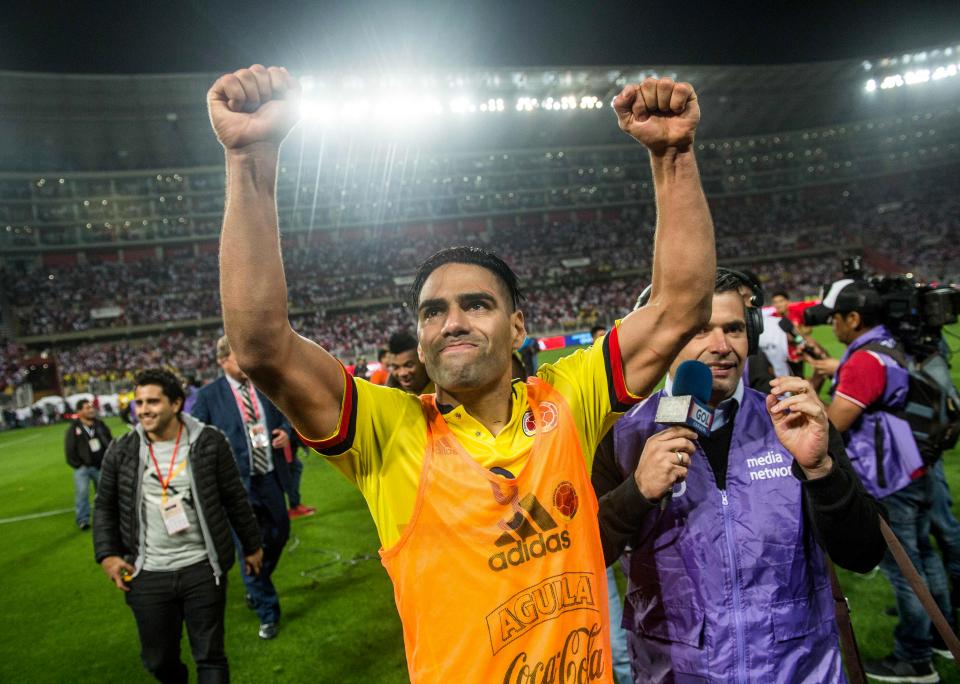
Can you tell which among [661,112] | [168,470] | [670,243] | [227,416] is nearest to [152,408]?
[168,470]

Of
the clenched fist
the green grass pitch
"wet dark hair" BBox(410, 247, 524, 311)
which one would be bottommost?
the green grass pitch

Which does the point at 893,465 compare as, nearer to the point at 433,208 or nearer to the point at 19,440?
the point at 19,440

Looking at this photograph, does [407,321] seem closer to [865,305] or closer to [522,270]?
[522,270]

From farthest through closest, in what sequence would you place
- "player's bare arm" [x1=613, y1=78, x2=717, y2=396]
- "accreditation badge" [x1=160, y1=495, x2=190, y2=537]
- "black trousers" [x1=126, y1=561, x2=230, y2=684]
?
"accreditation badge" [x1=160, y1=495, x2=190, y2=537] → "black trousers" [x1=126, y1=561, x2=230, y2=684] → "player's bare arm" [x1=613, y1=78, x2=717, y2=396]

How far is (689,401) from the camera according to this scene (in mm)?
1740

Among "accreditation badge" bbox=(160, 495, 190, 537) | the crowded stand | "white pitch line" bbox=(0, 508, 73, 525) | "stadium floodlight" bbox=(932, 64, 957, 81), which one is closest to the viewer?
"accreditation badge" bbox=(160, 495, 190, 537)

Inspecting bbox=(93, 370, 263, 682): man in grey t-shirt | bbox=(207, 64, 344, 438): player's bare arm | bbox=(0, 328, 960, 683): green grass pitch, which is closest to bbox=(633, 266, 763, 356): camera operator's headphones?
bbox=(207, 64, 344, 438): player's bare arm

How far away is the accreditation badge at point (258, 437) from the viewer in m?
5.67

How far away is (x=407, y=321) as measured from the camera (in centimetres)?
4422

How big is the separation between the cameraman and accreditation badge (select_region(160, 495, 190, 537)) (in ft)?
13.9

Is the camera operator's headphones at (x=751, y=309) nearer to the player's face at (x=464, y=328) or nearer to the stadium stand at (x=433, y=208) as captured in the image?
the player's face at (x=464, y=328)

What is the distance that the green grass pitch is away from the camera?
15.5 ft

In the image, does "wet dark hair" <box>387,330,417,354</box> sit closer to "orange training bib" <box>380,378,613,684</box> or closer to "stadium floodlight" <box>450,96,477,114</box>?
"orange training bib" <box>380,378,613,684</box>

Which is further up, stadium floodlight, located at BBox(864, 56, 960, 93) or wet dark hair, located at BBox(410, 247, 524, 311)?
stadium floodlight, located at BBox(864, 56, 960, 93)
